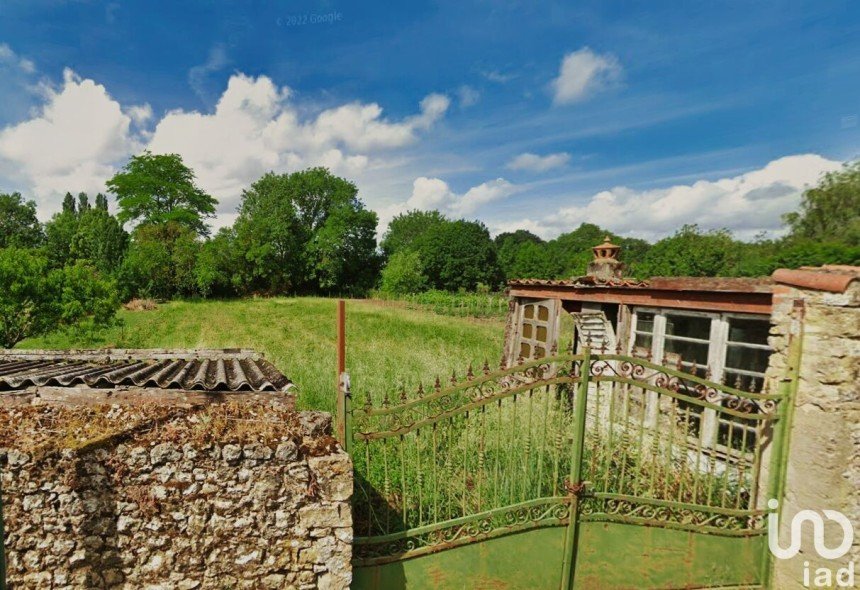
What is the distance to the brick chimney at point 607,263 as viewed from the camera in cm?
920

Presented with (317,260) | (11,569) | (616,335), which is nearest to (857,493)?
(616,335)

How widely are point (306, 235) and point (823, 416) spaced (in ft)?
144

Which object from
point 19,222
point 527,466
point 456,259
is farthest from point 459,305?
point 19,222

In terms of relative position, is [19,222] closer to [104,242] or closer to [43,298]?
[104,242]

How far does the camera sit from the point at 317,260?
42.1 meters

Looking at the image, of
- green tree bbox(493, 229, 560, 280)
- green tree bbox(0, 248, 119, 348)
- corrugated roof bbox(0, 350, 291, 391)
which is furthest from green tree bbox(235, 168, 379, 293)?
corrugated roof bbox(0, 350, 291, 391)

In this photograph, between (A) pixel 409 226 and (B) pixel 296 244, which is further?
(A) pixel 409 226

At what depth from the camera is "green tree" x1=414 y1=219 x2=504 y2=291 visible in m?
49.3

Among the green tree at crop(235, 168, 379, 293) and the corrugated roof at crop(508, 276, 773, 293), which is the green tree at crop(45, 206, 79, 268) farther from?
the corrugated roof at crop(508, 276, 773, 293)

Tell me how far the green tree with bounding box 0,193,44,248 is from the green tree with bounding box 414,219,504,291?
4064cm

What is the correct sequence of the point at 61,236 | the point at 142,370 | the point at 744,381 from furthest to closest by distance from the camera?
→ the point at 61,236
the point at 744,381
the point at 142,370

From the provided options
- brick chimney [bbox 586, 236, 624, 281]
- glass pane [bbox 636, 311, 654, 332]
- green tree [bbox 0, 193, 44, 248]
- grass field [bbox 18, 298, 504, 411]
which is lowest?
grass field [bbox 18, 298, 504, 411]

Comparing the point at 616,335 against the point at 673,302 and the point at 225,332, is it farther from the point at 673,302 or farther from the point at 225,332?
the point at 225,332

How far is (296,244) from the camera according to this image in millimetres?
41656
